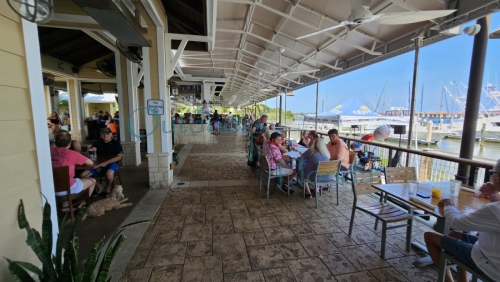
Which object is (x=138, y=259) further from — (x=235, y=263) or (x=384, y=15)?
(x=384, y=15)

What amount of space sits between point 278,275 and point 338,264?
23.1 inches

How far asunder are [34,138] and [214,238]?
1776 mm

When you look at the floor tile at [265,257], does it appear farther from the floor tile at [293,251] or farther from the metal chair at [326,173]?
the metal chair at [326,173]

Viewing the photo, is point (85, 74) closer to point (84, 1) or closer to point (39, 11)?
point (84, 1)

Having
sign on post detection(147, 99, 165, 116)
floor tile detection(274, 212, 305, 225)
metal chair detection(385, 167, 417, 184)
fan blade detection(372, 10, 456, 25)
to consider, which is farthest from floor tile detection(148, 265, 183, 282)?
fan blade detection(372, 10, 456, 25)

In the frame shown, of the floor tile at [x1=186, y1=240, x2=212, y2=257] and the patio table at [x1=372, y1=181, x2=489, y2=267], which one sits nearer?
the patio table at [x1=372, y1=181, x2=489, y2=267]

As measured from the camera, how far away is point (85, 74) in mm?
7520

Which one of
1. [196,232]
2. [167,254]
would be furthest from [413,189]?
[167,254]

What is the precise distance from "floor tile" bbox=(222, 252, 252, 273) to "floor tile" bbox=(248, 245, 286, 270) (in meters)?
0.06

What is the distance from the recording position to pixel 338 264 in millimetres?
1993

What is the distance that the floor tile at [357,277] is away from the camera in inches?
71.4

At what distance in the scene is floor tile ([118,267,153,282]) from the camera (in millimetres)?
1781

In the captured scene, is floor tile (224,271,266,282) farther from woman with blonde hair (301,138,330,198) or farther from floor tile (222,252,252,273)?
woman with blonde hair (301,138,330,198)

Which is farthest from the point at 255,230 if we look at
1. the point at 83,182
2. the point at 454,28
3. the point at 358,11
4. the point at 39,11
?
the point at 454,28
